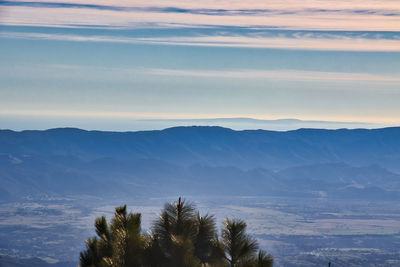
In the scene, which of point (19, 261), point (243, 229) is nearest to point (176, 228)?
point (243, 229)

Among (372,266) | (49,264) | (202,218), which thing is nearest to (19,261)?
(49,264)

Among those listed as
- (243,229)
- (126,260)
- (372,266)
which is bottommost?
(126,260)

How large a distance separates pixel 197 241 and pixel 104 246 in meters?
2.11

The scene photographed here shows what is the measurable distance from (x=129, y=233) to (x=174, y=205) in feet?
4.59

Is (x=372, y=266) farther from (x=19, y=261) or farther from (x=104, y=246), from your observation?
(x=104, y=246)

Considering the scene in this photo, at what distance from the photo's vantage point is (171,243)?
14445 mm

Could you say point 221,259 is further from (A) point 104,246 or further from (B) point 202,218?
(A) point 104,246

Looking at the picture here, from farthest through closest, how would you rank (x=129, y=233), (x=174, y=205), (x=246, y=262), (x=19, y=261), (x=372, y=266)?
(x=372, y=266) < (x=19, y=261) < (x=174, y=205) < (x=129, y=233) < (x=246, y=262)

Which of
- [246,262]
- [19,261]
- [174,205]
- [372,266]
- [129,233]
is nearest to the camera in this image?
[246,262]

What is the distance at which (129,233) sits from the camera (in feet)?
46.2

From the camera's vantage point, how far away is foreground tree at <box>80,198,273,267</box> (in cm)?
1393

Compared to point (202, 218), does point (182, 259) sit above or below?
below

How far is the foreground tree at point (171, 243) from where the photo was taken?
13.9m

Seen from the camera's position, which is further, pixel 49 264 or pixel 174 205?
pixel 49 264
